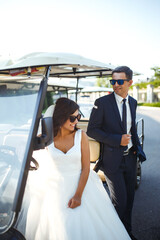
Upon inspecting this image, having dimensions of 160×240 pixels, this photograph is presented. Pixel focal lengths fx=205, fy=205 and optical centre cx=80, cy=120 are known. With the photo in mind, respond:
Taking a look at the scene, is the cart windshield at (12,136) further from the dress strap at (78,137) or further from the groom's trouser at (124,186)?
the groom's trouser at (124,186)

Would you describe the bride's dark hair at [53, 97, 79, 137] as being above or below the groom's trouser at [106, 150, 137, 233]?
above

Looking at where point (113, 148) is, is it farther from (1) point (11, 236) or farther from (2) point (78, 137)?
(1) point (11, 236)

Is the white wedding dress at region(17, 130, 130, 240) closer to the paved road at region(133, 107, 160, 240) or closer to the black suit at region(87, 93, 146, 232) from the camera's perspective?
the black suit at region(87, 93, 146, 232)

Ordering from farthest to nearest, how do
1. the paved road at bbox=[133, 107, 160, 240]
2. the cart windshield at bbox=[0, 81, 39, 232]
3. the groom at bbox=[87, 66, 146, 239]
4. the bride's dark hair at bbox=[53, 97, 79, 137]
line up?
1. the paved road at bbox=[133, 107, 160, 240]
2. the groom at bbox=[87, 66, 146, 239]
3. the bride's dark hair at bbox=[53, 97, 79, 137]
4. the cart windshield at bbox=[0, 81, 39, 232]

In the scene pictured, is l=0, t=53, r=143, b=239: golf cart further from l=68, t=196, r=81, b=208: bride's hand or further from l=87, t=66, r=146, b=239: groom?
l=87, t=66, r=146, b=239: groom

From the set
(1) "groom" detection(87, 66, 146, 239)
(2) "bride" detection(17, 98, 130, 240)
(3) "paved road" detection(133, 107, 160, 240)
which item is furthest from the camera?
(3) "paved road" detection(133, 107, 160, 240)

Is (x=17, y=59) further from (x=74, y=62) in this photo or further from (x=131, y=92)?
(x=131, y=92)

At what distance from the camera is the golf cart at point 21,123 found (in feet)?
4.78

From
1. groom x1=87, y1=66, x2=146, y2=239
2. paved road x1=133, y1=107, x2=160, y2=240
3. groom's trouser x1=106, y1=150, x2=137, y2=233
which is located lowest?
paved road x1=133, y1=107, x2=160, y2=240

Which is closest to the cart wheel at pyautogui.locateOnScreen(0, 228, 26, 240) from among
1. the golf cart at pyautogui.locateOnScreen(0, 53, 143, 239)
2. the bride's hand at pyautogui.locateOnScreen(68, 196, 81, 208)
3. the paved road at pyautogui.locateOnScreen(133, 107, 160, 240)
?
the golf cart at pyautogui.locateOnScreen(0, 53, 143, 239)

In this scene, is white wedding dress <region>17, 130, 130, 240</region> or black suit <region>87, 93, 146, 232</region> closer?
white wedding dress <region>17, 130, 130, 240</region>

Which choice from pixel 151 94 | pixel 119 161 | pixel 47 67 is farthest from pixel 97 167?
pixel 151 94

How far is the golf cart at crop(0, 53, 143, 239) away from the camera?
1457 mm

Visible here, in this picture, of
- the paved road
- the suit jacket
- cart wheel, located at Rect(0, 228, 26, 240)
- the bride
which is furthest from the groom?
cart wheel, located at Rect(0, 228, 26, 240)
